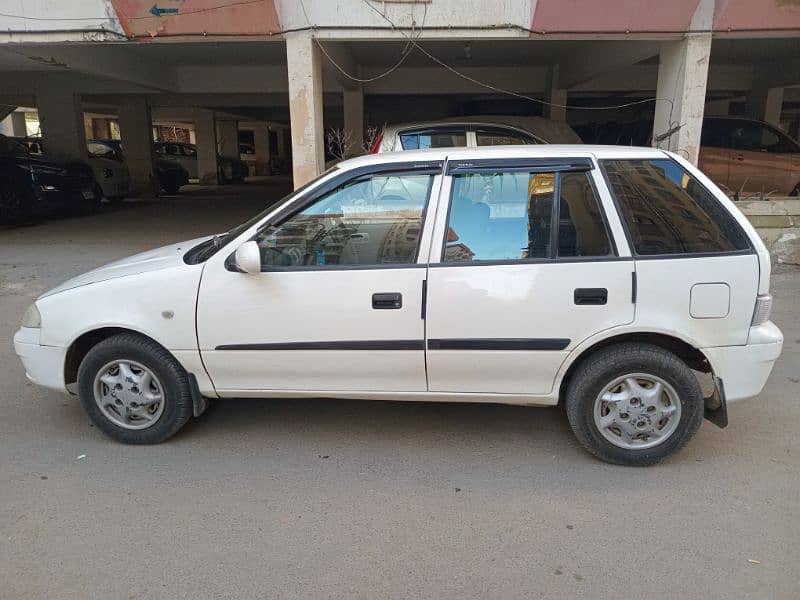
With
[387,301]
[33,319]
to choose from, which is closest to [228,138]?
[33,319]

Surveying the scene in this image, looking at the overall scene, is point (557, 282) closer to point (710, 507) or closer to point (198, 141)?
point (710, 507)

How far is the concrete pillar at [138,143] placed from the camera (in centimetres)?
1852

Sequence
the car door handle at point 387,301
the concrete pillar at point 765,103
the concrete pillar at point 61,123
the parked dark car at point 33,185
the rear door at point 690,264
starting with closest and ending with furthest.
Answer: the rear door at point 690,264 → the car door handle at point 387,301 → the parked dark car at point 33,185 → the concrete pillar at point 765,103 → the concrete pillar at point 61,123

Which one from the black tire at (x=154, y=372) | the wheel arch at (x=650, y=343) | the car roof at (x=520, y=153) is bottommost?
the black tire at (x=154, y=372)

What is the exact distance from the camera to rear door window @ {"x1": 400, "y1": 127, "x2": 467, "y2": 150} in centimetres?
748

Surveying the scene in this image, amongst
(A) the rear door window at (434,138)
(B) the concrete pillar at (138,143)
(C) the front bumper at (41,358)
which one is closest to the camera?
(C) the front bumper at (41,358)

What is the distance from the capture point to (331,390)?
3.40 meters

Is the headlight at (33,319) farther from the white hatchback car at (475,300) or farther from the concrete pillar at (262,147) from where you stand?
the concrete pillar at (262,147)

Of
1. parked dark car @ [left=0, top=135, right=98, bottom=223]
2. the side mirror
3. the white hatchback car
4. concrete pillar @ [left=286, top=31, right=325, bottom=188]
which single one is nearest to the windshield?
the white hatchback car

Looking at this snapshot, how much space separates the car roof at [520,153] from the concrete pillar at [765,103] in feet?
44.3

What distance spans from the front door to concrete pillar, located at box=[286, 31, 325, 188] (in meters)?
4.55

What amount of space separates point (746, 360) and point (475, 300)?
149 cm

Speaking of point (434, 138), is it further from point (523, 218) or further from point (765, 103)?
point (765, 103)

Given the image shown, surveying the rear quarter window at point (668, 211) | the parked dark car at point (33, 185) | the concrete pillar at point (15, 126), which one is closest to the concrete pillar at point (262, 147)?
the concrete pillar at point (15, 126)
